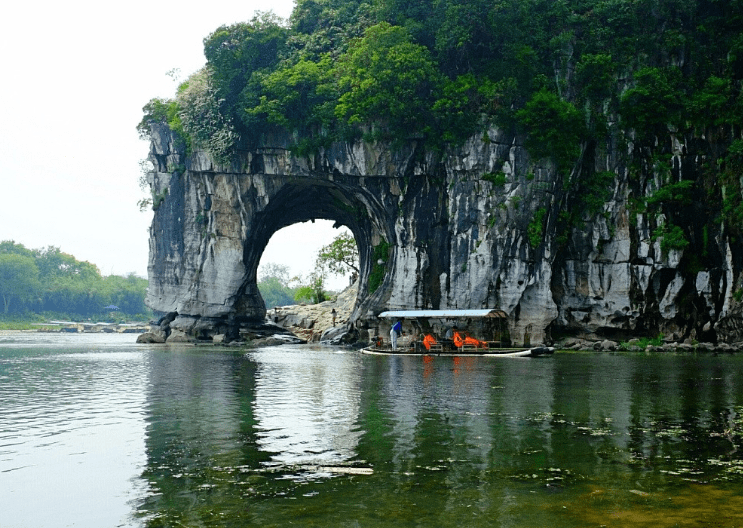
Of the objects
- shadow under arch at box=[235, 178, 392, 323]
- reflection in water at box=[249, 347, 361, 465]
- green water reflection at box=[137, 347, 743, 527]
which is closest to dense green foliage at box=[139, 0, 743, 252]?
shadow under arch at box=[235, 178, 392, 323]

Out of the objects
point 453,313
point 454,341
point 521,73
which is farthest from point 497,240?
point 521,73

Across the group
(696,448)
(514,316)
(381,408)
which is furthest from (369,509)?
(514,316)

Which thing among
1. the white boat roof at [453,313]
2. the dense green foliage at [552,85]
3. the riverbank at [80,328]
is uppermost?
the dense green foliage at [552,85]

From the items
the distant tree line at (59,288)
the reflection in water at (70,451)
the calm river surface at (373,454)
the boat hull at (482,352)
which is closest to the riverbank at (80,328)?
the distant tree line at (59,288)

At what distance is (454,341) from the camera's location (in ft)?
92.9

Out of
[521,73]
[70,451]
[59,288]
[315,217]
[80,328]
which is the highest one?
[521,73]

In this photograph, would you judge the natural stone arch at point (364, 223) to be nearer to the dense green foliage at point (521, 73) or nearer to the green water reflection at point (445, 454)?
the dense green foliage at point (521, 73)

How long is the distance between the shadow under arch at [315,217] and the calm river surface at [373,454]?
23.0 meters

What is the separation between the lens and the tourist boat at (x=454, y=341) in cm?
2721

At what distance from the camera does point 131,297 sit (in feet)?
350

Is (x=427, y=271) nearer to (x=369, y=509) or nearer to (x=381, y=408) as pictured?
(x=381, y=408)

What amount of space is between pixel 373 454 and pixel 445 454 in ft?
2.63

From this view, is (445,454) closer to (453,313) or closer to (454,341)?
(454,341)

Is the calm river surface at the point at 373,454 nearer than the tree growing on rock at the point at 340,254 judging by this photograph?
Yes
